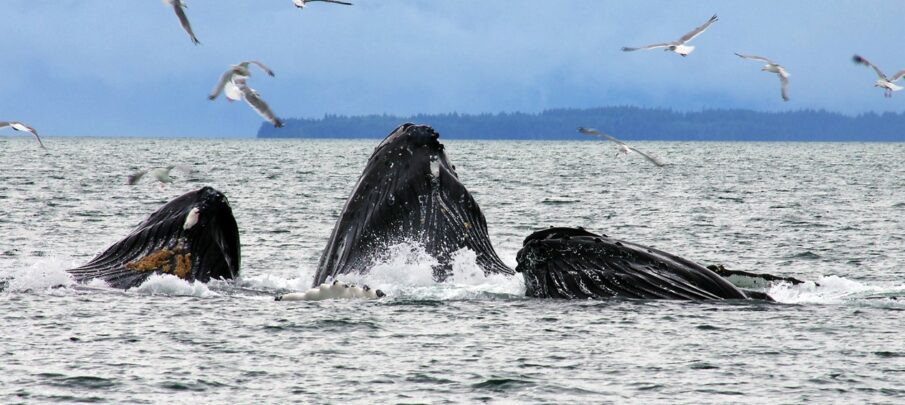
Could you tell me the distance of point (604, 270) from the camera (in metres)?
15.3

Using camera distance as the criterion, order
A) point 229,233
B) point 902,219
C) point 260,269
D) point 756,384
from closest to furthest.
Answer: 1. point 756,384
2. point 229,233
3. point 260,269
4. point 902,219

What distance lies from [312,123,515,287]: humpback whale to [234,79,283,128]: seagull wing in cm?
151

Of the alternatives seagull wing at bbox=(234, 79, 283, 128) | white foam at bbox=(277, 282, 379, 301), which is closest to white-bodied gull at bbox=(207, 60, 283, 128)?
seagull wing at bbox=(234, 79, 283, 128)

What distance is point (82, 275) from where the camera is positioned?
17875 millimetres

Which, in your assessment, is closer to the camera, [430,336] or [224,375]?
[224,375]

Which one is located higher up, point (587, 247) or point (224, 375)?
point (587, 247)

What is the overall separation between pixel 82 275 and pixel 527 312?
19.3 feet

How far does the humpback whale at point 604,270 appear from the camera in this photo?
1495cm

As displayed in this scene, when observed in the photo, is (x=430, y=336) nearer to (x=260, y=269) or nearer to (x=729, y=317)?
(x=729, y=317)

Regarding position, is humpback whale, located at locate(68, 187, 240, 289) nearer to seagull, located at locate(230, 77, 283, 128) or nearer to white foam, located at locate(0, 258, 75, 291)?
white foam, located at locate(0, 258, 75, 291)

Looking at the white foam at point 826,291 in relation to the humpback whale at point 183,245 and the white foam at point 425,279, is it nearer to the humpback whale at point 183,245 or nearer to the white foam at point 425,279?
the white foam at point 425,279

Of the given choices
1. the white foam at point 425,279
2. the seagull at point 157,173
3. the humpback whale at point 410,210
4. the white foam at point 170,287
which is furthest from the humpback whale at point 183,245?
the seagull at point 157,173

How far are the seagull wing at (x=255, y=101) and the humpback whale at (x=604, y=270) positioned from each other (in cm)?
376

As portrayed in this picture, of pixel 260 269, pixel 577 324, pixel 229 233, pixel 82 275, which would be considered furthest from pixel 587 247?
pixel 260 269
